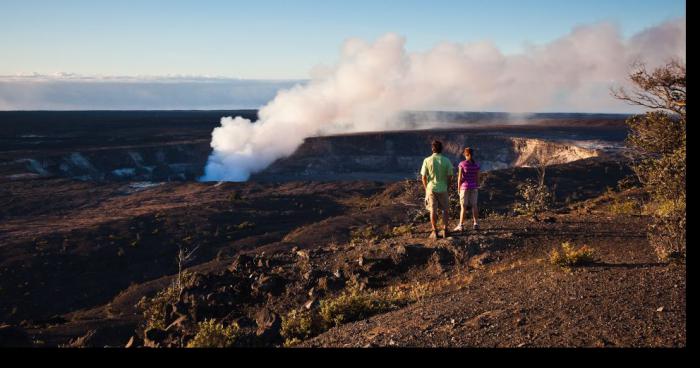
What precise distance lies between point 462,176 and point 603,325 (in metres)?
5.19

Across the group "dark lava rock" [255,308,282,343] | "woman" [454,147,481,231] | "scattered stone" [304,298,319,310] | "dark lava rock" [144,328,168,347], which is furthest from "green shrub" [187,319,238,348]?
"woman" [454,147,481,231]

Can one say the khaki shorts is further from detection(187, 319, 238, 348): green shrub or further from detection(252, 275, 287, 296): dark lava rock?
detection(187, 319, 238, 348): green shrub

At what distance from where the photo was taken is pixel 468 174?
1059cm

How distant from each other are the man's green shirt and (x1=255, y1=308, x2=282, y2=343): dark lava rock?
10.8 feet

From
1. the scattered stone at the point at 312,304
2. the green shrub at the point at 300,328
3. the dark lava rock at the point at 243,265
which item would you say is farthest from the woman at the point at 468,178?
the dark lava rock at the point at 243,265

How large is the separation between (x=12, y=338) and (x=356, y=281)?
5.48 metres

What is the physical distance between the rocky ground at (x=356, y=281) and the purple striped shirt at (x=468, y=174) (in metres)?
0.96

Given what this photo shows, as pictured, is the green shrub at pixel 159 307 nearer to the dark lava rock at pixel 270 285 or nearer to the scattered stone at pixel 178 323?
→ the scattered stone at pixel 178 323

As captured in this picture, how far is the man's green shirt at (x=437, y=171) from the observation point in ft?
32.2

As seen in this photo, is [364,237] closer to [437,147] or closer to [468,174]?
[468,174]

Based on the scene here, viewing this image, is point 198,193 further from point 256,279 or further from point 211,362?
point 211,362

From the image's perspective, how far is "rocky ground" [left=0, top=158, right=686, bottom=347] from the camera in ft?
20.3

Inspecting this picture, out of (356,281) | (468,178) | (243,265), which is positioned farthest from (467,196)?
(243,265)

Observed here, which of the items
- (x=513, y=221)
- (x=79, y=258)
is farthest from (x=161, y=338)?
(x=79, y=258)
